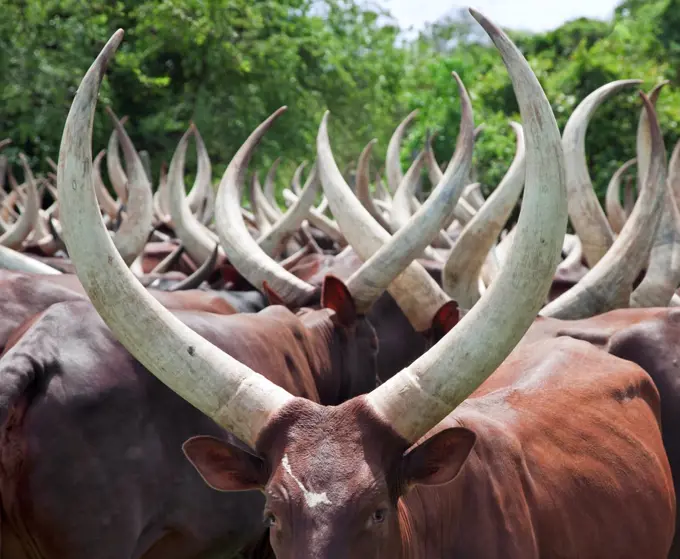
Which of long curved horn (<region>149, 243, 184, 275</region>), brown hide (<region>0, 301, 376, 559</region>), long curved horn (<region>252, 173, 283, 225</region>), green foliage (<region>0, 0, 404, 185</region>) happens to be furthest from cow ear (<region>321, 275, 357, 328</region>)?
green foliage (<region>0, 0, 404, 185</region>)

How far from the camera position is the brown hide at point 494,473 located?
2.39 metres

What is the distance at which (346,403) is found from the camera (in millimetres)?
2527

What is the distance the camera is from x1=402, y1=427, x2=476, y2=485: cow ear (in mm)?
2492

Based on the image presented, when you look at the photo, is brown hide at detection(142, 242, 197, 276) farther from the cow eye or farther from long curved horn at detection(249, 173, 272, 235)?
the cow eye

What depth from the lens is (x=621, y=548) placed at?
3.29 metres

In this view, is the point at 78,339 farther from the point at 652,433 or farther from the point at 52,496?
the point at 652,433

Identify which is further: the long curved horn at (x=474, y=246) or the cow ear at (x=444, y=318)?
the long curved horn at (x=474, y=246)

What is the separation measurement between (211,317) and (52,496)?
96 cm

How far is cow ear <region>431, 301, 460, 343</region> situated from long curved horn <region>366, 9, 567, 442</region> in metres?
1.98

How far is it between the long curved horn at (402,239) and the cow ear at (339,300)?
0.29ft

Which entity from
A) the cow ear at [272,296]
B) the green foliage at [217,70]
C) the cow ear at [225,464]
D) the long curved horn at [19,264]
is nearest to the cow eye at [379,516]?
the cow ear at [225,464]

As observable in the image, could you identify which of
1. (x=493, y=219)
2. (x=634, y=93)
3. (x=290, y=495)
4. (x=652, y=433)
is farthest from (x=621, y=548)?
(x=634, y=93)

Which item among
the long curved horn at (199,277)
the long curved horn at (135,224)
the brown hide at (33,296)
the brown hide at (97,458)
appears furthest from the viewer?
the long curved horn at (135,224)

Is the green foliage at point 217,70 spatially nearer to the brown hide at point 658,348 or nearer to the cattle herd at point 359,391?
the cattle herd at point 359,391
